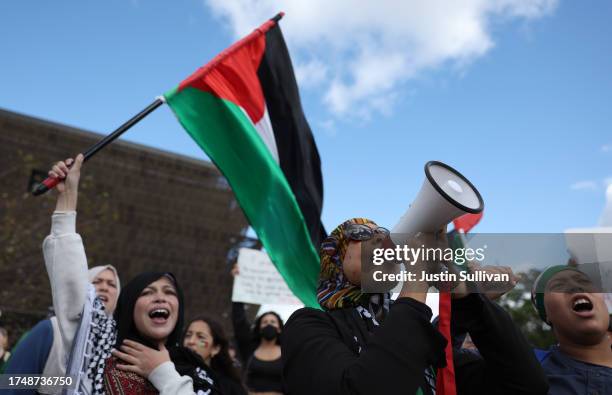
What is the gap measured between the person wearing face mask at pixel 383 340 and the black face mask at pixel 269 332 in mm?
3218

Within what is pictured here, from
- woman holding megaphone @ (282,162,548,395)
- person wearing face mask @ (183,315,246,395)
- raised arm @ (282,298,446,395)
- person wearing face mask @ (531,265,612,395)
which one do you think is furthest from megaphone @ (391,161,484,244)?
person wearing face mask @ (183,315,246,395)

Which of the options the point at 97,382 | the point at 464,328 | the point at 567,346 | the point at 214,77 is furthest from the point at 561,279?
the point at 214,77

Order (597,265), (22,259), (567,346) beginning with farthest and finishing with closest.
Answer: (22,259), (567,346), (597,265)

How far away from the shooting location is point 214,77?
191 inches

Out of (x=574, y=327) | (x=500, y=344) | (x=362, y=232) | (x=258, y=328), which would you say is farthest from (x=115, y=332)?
(x=258, y=328)

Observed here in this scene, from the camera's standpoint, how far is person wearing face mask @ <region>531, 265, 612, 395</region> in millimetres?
2252

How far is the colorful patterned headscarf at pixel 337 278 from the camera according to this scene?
1949 millimetres

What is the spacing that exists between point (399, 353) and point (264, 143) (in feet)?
12.7

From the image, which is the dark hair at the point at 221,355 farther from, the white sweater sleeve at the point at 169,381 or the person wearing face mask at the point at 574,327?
the person wearing face mask at the point at 574,327

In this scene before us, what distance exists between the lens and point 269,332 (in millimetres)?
5145

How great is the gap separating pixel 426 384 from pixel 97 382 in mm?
1449

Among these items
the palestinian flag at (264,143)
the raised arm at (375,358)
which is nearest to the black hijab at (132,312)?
the raised arm at (375,358)

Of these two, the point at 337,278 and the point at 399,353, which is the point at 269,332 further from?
the point at 399,353

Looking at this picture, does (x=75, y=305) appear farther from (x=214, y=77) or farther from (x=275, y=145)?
(x=275, y=145)
